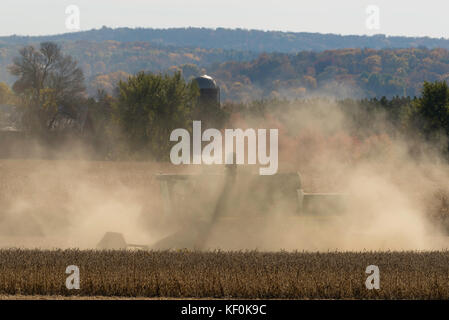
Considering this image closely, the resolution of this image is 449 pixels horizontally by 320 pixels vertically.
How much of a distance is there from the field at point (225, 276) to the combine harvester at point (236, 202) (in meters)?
4.88

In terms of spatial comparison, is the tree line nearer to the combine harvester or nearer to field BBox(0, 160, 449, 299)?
field BBox(0, 160, 449, 299)

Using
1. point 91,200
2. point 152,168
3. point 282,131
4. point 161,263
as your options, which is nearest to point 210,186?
point 161,263

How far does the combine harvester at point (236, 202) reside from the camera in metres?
21.0

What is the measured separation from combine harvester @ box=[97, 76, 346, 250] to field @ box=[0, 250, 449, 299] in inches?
192

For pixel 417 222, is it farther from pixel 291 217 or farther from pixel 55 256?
pixel 55 256

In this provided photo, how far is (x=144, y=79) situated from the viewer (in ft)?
Result: 217

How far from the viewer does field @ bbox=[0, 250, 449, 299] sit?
41.8 ft
